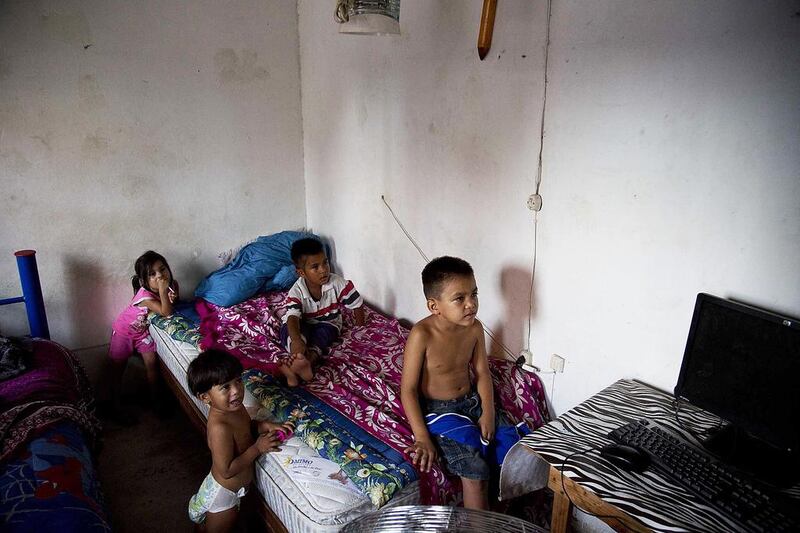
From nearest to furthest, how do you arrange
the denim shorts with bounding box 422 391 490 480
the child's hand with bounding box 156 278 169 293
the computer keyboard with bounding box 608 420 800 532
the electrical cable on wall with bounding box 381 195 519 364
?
the computer keyboard with bounding box 608 420 800 532, the denim shorts with bounding box 422 391 490 480, the electrical cable on wall with bounding box 381 195 519 364, the child's hand with bounding box 156 278 169 293

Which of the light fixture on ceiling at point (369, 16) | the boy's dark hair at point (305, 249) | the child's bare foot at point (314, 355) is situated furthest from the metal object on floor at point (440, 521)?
the boy's dark hair at point (305, 249)

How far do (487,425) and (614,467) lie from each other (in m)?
0.54

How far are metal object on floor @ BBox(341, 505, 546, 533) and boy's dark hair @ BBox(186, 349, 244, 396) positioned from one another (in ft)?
2.95

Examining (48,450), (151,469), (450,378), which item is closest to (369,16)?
(450,378)

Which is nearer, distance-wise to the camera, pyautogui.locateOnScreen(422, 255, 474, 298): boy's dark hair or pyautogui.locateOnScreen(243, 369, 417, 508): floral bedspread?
pyautogui.locateOnScreen(243, 369, 417, 508): floral bedspread

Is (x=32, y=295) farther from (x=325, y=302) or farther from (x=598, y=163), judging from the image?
(x=598, y=163)

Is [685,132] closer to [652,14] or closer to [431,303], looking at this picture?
[652,14]

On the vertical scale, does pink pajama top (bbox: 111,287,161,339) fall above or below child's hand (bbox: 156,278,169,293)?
below

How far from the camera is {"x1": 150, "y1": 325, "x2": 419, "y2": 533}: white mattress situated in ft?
4.70

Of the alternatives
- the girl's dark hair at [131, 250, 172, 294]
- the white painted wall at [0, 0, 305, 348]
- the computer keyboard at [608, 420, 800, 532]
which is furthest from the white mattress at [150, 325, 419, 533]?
the white painted wall at [0, 0, 305, 348]

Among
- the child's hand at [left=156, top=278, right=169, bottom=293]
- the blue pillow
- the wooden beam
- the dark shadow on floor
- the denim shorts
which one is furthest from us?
the blue pillow

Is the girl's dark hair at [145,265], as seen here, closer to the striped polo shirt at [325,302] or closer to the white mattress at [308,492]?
the striped polo shirt at [325,302]

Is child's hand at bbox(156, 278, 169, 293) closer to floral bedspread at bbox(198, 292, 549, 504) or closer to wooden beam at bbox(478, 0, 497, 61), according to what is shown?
floral bedspread at bbox(198, 292, 549, 504)

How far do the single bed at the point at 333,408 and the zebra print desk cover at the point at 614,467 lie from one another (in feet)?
0.86
